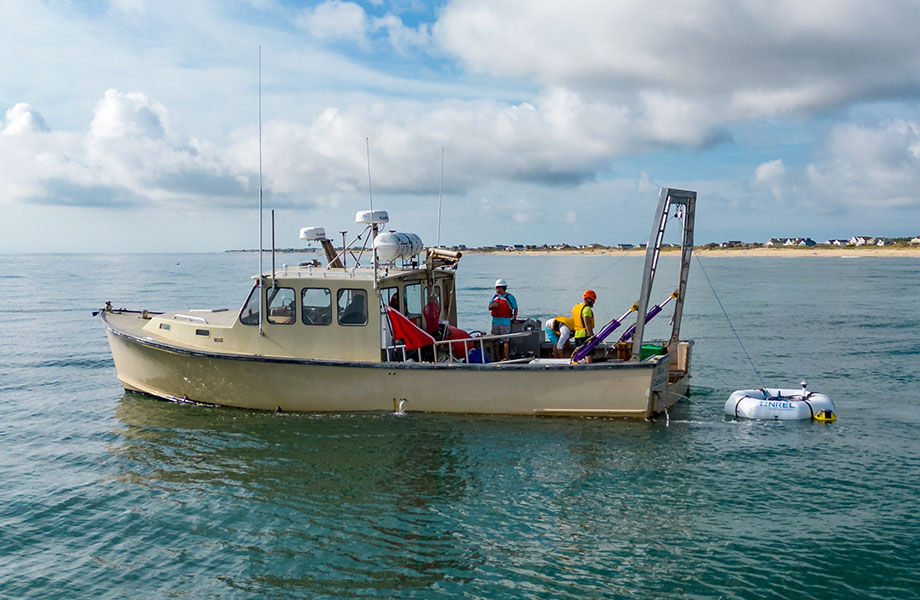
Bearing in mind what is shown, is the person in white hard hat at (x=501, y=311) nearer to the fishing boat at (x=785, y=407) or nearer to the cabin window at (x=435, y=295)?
the cabin window at (x=435, y=295)

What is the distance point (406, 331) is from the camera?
1173 centimetres

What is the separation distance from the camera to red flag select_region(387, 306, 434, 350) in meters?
11.7

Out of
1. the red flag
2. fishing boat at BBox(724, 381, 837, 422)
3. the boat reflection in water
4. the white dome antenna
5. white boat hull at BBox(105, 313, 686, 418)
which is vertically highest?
the white dome antenna

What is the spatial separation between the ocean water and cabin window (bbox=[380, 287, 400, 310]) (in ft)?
6.41

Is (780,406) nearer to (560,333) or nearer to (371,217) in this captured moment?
(560,333)

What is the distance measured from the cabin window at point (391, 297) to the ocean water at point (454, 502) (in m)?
1.95

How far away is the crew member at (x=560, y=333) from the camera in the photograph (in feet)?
40.4

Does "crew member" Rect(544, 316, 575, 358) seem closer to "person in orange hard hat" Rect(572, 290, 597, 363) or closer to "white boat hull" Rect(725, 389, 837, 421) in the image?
"person in orange hard hat" Rect(572, 290, 597, 363)

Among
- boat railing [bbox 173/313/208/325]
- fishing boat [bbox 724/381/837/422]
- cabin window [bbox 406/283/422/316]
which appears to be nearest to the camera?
fishing boat [bbox 724/381/837/422]

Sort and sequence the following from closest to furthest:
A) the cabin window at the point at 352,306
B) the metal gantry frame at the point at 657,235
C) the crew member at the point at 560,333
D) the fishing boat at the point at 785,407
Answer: the metal gantry frame at the point at 657,235, the cabin window at the point at 352,306, the fishing boat at the point at 785,407, the crew member at the point at 560,333

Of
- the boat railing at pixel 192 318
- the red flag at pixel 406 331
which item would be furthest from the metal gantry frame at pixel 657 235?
the boat railing at pixel 192 318

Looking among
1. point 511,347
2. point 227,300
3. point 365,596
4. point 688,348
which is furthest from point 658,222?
point 227,300

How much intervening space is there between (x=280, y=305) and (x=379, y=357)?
6.37 feet

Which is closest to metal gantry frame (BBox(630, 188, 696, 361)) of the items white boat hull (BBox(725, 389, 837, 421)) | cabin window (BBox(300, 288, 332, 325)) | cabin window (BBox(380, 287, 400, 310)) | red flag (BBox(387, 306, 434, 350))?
white boat hull (BBox(725, 389, 837, 421))
